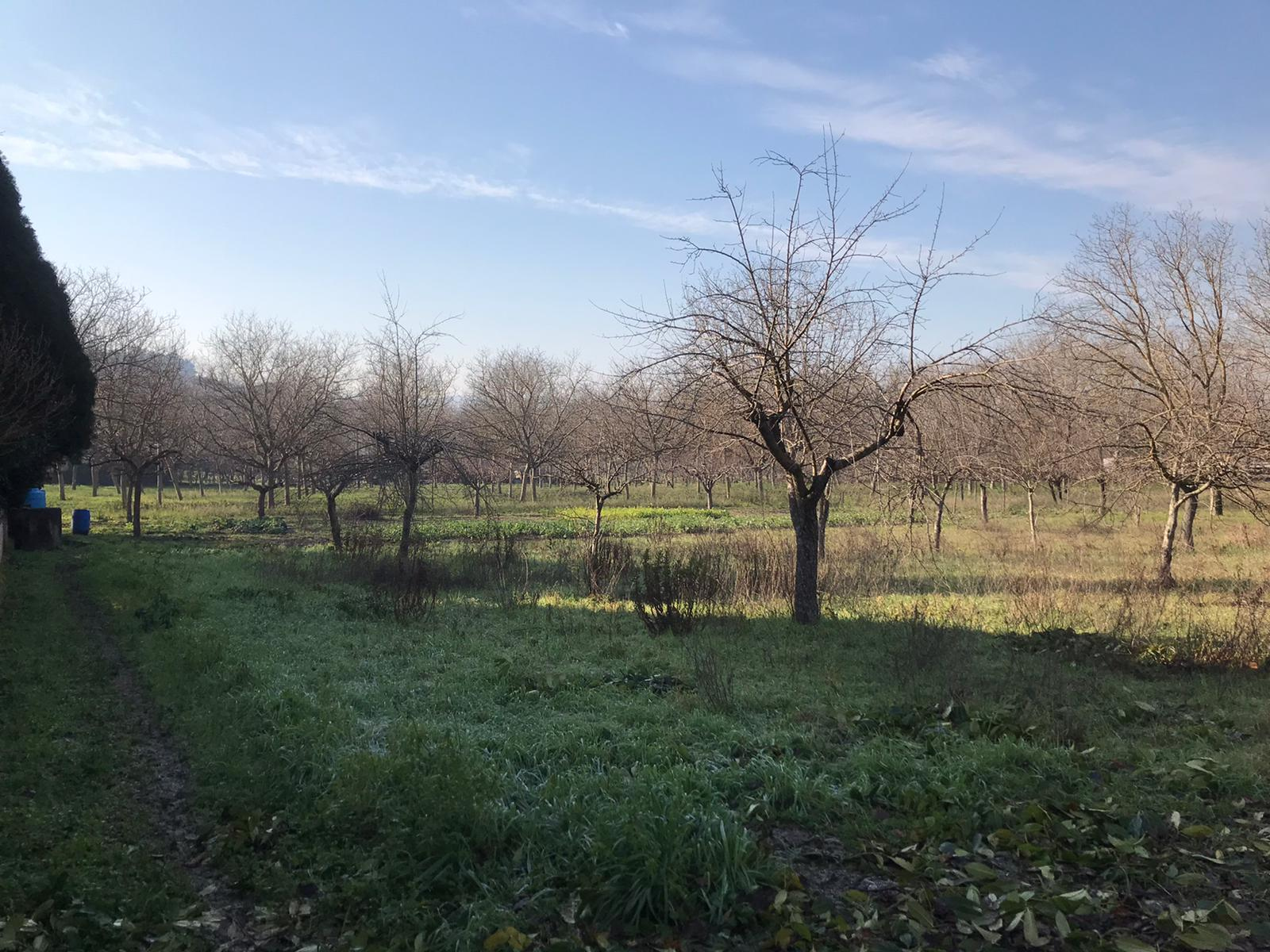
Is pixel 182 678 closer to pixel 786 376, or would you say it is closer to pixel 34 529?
pixel 786 376

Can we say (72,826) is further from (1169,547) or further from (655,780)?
(1169,547)

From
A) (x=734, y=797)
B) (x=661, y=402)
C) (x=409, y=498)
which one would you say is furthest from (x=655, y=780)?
(x=409, y=498)

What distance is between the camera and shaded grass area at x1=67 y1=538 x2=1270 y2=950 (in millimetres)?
3684

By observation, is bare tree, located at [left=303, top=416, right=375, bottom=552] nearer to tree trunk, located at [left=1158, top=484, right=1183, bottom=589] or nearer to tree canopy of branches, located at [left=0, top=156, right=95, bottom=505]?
tree canopy of branches, located at [left=0, top=156, right=95, bottom=505]

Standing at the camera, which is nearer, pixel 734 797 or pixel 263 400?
pixel 734 797

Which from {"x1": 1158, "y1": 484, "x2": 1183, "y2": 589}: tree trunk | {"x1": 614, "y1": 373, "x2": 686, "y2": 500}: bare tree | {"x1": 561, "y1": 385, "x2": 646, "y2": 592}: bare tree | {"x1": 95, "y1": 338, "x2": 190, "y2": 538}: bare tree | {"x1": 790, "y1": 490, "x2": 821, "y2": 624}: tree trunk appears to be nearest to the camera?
{"x1": 614, "y1": 373, "x2": 686, "y2": 500}: bare tree

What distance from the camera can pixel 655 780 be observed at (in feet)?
15.8

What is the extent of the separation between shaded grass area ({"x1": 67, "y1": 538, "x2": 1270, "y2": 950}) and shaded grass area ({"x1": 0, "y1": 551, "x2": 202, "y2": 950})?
1.45 feet

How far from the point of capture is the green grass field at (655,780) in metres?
3.72

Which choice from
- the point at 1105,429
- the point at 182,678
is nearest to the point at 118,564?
the point at 182,678

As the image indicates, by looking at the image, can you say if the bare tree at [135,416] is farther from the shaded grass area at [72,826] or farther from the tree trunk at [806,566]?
the tree trunk at [806,566]

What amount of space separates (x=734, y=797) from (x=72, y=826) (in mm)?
3899

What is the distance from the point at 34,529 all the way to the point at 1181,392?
2507 centimetres

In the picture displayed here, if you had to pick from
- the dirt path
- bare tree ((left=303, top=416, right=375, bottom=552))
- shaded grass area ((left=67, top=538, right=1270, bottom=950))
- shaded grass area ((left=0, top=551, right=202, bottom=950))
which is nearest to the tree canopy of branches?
bare tree ((left=303, top=416, right=375, bottom=552))
